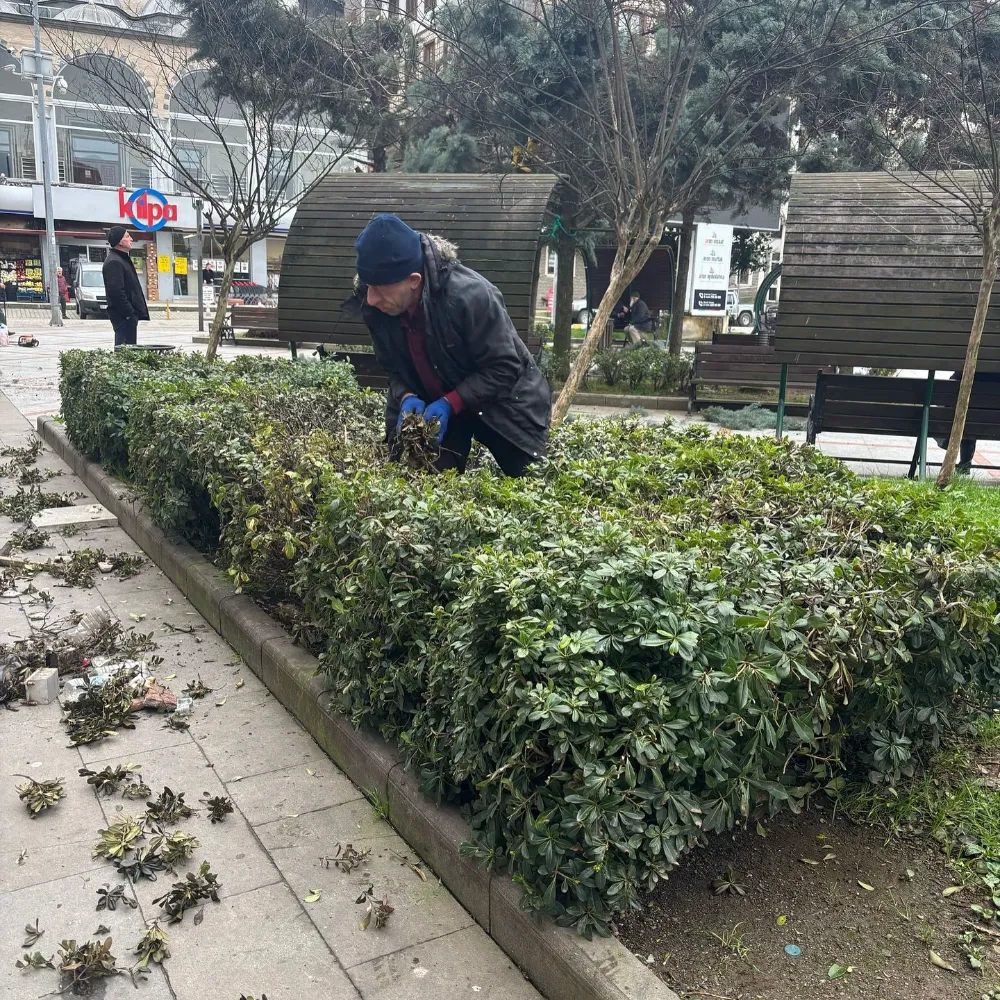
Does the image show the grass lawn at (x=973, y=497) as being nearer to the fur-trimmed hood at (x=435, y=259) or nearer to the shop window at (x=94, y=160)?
the fur-trimmed hood at (x=435, y=259)

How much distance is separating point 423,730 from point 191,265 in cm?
4827

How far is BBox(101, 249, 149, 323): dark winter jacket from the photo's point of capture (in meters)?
11.8

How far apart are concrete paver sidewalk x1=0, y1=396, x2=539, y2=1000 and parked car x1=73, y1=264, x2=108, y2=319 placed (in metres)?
35.1

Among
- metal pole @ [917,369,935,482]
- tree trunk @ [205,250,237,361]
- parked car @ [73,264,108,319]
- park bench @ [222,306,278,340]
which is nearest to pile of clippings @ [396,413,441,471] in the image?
tree trunk @ [205,250,237,361]

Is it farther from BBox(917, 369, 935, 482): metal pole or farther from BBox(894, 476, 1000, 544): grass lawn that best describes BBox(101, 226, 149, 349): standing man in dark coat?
BBox(894, 476, 1000, 544): grass lawn

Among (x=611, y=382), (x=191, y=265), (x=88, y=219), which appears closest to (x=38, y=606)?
(x=611, y=382)

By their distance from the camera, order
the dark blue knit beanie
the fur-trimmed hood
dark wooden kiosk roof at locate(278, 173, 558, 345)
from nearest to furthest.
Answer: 1. the dark blue knit beanie
2. the fur-trimmed hood
3. dark wooden kiosk roof at locate(278, 173, 558, 345)

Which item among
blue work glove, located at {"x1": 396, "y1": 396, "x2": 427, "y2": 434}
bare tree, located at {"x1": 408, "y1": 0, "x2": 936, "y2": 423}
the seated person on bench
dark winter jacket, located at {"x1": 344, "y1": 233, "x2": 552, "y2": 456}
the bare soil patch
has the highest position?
bare tree, located at {"x1": 408, "y1": 0, "x2": 936, "y2": 423}

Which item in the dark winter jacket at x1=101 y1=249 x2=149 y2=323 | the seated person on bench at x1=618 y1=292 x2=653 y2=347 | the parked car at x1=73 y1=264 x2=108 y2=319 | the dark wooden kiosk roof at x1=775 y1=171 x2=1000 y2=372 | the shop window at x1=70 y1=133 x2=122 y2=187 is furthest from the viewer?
the shop window at x1=70 y1=133 x2=122 y2=187

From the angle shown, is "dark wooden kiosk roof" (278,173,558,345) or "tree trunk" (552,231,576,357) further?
"tree trunk" (552,231,576,357)

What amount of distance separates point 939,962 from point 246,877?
6.66 feet

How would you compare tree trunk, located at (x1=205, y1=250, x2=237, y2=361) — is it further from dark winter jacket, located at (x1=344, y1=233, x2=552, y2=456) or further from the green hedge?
the green hedge

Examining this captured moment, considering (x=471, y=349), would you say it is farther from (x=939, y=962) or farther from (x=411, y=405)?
(x=939, y=962)

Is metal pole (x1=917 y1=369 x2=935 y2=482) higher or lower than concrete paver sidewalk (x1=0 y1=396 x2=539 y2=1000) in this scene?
higher
